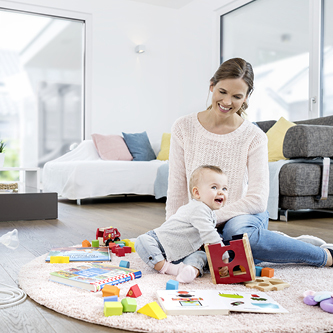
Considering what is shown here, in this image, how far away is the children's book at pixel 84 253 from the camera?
5.40ft

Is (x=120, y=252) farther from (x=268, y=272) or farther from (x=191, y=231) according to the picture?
(x=268, y=272)

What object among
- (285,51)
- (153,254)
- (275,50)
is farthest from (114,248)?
(275,50)

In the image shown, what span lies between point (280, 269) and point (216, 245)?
0.37 m

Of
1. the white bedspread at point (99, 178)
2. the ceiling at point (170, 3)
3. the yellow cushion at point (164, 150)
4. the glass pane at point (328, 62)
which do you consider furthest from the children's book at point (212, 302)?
the ceiling at point (170, 3)

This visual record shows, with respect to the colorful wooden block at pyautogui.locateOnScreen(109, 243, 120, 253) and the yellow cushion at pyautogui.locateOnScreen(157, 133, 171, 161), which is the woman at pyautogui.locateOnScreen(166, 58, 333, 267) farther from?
the yellow cushion at pyautogui.locateOnScreen(157, 133, 171, 161)

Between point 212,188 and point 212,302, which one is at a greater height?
point 212,188

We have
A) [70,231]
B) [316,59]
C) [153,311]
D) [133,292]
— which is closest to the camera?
[153,311]

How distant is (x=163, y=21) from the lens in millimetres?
6188

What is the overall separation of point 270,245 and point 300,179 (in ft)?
5.21

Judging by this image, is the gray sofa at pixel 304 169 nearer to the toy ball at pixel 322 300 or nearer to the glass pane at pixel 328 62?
the glass pane at pixel 328 62

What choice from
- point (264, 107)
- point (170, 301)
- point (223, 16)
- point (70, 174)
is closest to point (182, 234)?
point (170, 301)

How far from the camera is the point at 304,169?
298 centimetres

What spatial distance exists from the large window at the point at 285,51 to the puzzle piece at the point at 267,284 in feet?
10.4

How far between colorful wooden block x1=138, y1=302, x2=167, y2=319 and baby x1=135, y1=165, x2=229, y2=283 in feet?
1.18
